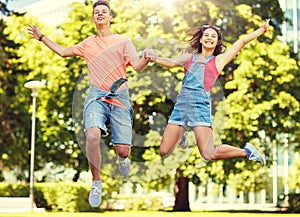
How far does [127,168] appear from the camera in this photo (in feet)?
30.2

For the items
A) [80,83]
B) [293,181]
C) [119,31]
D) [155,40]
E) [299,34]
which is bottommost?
[293,181]

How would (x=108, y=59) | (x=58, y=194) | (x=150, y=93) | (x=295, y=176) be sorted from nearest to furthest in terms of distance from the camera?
(x=108, y=59) → (x=150, y=93) → (x=58, y=194) → (x=295, y=176)

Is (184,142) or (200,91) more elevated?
(200,91)

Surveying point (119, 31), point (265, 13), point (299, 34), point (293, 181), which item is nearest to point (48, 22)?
point (119, 31)

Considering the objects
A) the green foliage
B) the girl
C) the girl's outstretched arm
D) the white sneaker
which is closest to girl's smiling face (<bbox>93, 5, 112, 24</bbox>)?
the girl

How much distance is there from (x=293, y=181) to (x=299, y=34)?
61.0 feet

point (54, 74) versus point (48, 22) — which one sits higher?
point (48, 22)

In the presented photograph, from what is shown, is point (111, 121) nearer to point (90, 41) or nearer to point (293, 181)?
point (90, 41)

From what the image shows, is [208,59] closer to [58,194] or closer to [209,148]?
[209,148]

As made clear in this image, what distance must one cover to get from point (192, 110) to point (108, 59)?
Result: 4.15 feet

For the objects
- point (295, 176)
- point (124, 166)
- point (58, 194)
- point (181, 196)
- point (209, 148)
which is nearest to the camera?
point (209, 148)

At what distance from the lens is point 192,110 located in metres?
8.98

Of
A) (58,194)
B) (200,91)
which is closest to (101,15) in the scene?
(200,91)

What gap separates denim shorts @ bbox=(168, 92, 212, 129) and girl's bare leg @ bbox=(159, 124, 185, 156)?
0.23 ft
